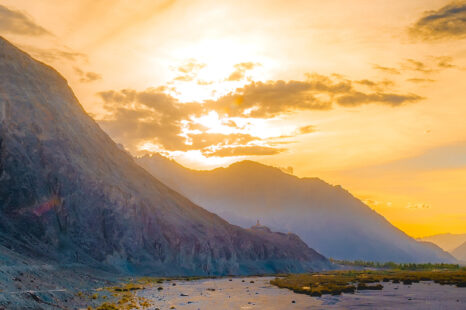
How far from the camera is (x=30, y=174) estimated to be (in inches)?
3912

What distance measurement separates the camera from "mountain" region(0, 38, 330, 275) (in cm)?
9425

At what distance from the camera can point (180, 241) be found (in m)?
136

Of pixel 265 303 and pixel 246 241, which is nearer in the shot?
pixel 265 303

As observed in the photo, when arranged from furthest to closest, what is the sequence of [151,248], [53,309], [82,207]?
[151,248] → [82,207] → [53,309]

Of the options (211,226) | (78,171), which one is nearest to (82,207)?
(78,171)

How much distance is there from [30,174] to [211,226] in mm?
76863

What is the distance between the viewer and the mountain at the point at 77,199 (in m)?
94.2

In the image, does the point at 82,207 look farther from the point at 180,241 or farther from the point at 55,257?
the point at 180,241

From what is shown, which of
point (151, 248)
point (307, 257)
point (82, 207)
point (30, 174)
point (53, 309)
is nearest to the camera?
point (53, 309)

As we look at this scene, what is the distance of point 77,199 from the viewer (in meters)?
108

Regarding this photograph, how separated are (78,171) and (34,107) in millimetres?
19216

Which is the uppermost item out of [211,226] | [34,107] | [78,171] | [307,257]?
[34,107]

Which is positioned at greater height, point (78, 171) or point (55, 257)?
point (78, 171)

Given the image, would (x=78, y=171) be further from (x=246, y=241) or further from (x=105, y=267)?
(x=246, y=241)
